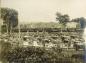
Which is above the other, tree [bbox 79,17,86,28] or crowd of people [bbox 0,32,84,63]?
tree [bbox 79,17,86,28]

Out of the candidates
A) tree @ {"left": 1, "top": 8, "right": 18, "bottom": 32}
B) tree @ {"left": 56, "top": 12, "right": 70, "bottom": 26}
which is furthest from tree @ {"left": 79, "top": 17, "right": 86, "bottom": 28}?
tree @ {"left": 1, "top": 8, "right": 18, "bottom": 32}

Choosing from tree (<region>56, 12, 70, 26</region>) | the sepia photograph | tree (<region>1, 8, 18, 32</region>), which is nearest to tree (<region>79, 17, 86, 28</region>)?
the sepia photograph

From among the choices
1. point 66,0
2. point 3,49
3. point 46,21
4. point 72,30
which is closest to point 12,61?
point 3,49

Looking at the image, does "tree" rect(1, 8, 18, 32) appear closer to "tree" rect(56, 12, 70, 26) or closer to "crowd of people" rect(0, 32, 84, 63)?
"crowd of people" rect(0, 32, 84, 63)

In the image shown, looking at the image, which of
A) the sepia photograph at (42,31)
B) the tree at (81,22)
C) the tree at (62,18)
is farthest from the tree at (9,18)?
the tree at (81,22)

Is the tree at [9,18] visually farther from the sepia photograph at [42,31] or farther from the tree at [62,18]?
the tree at [62,18]

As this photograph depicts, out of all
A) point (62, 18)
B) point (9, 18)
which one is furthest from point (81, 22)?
point (9, 18)

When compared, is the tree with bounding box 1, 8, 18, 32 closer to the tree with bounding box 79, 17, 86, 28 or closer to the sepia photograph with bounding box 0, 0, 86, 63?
the sepia photograph with bounding box 0, 0, 86, 63

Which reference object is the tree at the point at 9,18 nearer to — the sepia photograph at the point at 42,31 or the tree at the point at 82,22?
the sepia photograph at the point at 42,31

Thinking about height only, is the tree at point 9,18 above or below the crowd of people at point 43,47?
above

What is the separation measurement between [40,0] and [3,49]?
1.91ft

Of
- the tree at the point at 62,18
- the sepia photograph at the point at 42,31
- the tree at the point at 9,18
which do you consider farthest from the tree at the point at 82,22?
the tree at the point at 9,18

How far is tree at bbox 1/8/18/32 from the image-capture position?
171 centimetres

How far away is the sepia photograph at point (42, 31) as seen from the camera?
5.50 ft
